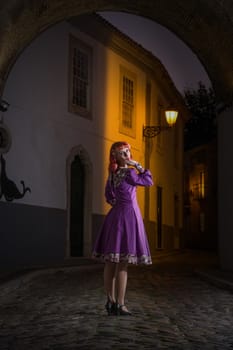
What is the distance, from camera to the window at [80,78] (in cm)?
1802

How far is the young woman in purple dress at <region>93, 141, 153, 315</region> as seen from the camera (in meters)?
6.41

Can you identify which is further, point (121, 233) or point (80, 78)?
point (80, 78)

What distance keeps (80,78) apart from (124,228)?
41.1ft

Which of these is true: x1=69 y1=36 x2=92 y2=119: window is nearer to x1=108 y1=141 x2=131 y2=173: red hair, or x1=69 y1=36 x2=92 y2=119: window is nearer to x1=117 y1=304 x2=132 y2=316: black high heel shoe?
x1=108 y1=141 x2=131 y2=173: red hair

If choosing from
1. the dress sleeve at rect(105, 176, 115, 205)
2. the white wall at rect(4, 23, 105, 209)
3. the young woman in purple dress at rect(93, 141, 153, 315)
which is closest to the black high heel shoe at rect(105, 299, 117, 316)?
the young woman in purple dress at rect(93, 141, 153, 315)

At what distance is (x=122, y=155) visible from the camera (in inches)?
265

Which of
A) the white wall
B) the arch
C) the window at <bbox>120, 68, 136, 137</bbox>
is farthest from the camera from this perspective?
the window at <bbox>120, 68, 136, 137</bbox>

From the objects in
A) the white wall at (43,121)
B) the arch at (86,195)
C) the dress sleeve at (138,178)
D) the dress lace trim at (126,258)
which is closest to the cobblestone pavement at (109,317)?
the dress lace trim at (126,258)

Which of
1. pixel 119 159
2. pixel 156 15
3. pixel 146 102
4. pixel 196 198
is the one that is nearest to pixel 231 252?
pixel 156 15

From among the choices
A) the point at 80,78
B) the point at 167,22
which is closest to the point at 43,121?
the point at 80,78

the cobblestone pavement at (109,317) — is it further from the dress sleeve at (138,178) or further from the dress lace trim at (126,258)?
the dress sleeve at (138,178)

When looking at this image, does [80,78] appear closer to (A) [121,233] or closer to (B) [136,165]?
(B) [136,165]

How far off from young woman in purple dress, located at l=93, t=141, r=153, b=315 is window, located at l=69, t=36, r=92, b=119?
1128cm

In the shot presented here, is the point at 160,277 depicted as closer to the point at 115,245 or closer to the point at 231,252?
the point at 231,252
